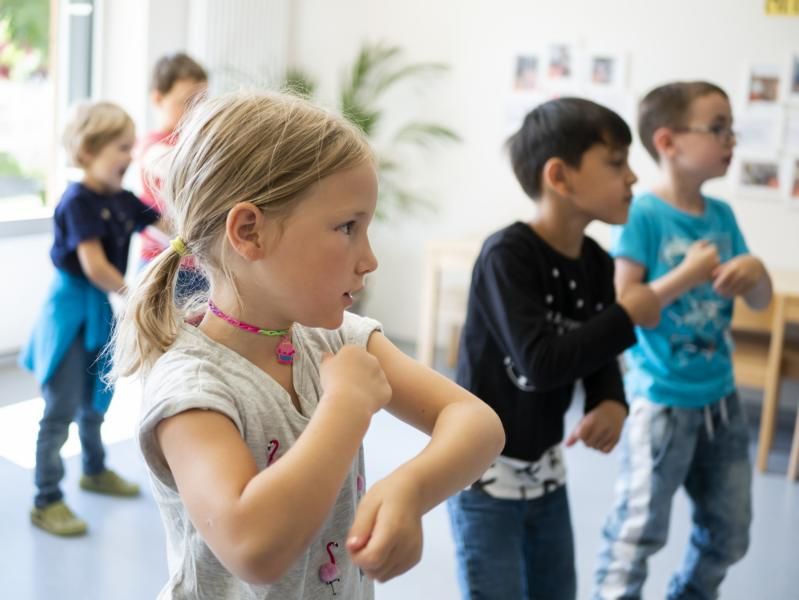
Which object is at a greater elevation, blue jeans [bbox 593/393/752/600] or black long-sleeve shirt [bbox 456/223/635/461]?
black long-sleeve shirt [bbox 456/223/635/461]

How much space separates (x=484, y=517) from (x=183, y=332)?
852mm

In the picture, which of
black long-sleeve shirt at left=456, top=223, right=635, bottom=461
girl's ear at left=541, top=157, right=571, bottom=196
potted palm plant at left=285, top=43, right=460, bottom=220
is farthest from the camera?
potted palm plant at left=285, top=43, right=460, bottom=220

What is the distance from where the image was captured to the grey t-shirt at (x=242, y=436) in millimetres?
969

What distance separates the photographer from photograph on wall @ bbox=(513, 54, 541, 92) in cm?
504

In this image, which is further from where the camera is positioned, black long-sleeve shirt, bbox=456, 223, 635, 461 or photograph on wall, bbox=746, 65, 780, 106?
photograph on wall, bbox=746, 65, 780, 106

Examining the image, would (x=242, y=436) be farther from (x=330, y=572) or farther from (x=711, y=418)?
(x=711, y=418)

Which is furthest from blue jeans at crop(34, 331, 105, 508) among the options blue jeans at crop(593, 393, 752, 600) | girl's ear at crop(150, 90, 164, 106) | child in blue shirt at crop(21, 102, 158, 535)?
blue jeans at crop(593, 393, 752, 600)

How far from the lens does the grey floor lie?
2598 mm

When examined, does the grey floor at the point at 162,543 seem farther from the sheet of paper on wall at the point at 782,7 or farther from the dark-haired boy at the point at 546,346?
the sheet of paper on wall at the point at 782,7

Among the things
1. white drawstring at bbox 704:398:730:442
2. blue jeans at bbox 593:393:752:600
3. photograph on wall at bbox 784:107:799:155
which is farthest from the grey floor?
photograph on wall at bbox 784:107:799:155

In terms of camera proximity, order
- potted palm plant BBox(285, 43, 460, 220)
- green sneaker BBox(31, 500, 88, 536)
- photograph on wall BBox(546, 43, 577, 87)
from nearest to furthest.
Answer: green sneaker BBox(31, 500, 88, 536)
photograph on wall BBox(546, 43, 577, 87)
potted palm plant BBox(285, 43, 460, 220)

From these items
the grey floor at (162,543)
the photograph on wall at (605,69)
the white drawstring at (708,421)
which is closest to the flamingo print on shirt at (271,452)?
the white drawstring at (708,421)

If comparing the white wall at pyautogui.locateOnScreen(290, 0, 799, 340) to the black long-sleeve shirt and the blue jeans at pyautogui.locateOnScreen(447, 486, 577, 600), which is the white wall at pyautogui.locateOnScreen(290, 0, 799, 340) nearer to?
the black long-sleeve shirt

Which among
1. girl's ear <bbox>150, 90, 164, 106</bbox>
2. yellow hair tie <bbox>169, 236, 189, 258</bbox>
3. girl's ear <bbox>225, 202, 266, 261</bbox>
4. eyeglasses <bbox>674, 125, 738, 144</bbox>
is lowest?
girl's ear <bbox>150, 90, 164, 106</bbox>
